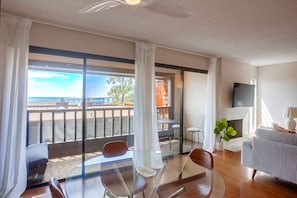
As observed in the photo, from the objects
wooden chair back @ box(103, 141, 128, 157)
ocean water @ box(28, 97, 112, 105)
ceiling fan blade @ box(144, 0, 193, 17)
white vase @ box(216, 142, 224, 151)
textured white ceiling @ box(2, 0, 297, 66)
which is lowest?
white vase @ box(216, 142, 224, 151)

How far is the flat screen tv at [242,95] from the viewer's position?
17.0 ft

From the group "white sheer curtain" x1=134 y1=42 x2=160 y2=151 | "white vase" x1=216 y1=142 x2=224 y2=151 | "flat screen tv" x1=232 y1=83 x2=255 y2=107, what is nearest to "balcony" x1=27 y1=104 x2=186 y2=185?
"white sheer curtain" x1=134 y1=42 x2=160 y2=151

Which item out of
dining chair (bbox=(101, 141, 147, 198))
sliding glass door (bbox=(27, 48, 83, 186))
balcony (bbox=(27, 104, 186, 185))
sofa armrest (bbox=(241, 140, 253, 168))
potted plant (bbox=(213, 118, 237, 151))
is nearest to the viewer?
dining chair (bbox=(101, 141, 147, 198))

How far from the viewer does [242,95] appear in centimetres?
531

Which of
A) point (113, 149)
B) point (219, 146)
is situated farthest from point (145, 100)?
point (219, 146)

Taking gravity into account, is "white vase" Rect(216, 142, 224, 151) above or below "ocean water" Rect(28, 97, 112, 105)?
below

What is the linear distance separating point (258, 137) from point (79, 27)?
339cm

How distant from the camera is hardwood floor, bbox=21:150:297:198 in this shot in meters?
2.62

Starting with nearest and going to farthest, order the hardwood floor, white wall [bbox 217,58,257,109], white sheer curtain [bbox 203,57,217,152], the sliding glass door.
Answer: the hardwood floor
the sliding glass door
white sheer curtain [bbox 203,57,217,152]
white wall [bbox 217,58,257,109]

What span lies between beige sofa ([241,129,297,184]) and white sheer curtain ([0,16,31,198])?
3.50 m

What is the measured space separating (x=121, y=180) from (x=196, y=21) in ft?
7.51

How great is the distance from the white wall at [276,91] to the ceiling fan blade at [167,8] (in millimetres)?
5154

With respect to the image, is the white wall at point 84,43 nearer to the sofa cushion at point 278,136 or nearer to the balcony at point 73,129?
the balcony at point 73,129

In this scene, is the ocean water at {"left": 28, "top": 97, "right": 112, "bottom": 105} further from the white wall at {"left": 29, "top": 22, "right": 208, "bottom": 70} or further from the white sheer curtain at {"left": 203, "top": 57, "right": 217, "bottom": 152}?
the white sheer curtain at {"left": 203, "top": 57, "right": 217, "bottom": 152}
